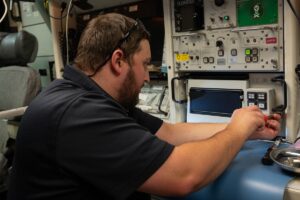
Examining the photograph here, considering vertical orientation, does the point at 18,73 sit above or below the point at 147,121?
above

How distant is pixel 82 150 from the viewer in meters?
0.85

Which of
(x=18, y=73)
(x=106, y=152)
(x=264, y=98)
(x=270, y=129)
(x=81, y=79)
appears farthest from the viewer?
(x=18, y=73)

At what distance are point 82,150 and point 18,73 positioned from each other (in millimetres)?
1664

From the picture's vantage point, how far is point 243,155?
1278 millimetres

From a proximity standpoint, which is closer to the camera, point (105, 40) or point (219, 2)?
point (105, 40)

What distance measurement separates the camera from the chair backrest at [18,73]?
2244 millimetres

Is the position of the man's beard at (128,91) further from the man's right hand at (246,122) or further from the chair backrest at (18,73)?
the chair backrest at (18,73)

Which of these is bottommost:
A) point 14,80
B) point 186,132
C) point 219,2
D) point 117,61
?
point 186,132

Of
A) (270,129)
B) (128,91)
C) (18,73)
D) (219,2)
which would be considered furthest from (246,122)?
(18,73)

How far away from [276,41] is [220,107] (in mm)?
450

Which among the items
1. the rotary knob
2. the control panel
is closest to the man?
the control panel

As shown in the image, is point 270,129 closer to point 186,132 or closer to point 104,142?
point 186,132

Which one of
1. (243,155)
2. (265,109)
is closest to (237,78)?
(265,109)

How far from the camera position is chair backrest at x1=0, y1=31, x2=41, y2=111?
2.24m
